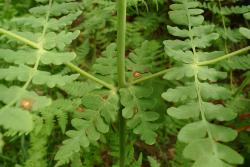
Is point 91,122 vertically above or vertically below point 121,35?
below

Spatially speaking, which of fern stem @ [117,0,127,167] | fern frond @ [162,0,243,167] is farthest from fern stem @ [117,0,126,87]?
fern frond @ [162,0,243,167]

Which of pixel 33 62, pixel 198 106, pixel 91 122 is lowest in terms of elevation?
pixel 91 122

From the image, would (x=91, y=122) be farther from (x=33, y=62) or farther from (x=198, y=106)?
(x=198, y=106)

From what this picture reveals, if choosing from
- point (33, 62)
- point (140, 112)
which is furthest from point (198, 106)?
point (33, 62)

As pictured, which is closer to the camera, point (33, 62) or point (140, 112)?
point (33, 62)

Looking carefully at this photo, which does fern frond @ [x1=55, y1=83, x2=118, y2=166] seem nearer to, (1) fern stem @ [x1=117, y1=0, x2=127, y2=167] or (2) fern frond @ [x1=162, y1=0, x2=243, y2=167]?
(1) fern stem @ [x1=117, y1=0, x2=127, y2=167]

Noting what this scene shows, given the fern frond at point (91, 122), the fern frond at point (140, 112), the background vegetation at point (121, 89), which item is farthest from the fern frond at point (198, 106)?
the fern frond at point (91, 122)

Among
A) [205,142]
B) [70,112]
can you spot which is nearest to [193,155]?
[205,142]

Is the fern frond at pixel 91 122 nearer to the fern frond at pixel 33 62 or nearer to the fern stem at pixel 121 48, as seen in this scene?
the fern stem at pixel 121 48

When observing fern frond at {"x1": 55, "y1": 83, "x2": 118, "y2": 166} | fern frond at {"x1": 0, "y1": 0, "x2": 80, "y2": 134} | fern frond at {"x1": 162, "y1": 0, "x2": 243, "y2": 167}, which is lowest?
fern frond at {"x1": 55, "y1": 83, "x2": 118, "y2": 166}

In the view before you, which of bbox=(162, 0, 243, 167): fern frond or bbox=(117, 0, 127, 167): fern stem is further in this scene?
bbox=(117, 0, 127, 167): fern stem

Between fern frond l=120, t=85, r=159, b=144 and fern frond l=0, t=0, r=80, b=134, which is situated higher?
fern frond l=0, t=0, r=80, b=134

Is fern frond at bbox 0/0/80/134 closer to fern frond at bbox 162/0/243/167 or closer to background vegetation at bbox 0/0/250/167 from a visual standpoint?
background vegetation at bbox 0/0/250/167
